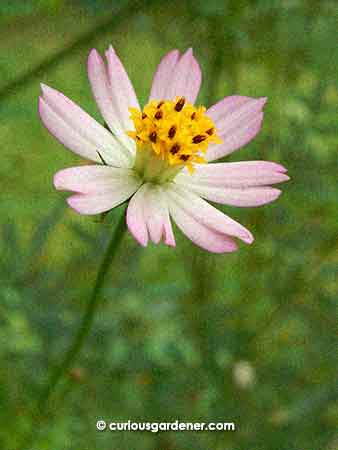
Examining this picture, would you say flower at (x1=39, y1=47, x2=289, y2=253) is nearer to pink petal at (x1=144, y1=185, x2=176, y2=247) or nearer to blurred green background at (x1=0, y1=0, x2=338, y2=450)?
pink petal at (x1=144, y1=185, x2=176, y2=247)

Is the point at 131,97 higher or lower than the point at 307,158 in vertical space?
lower

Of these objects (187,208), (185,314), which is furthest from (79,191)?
(185,314)

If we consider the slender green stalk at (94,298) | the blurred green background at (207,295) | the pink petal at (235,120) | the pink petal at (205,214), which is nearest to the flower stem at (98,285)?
the slender green stalk at (94,298)

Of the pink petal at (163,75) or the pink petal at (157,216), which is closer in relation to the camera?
the pink petal at (157,216)

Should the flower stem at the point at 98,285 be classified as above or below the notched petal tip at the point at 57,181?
below

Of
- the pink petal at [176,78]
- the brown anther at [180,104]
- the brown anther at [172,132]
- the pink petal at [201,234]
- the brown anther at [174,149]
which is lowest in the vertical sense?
the pink petal at [201,234]

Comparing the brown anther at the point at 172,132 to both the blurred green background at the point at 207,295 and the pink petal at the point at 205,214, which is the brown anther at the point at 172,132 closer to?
the pink petal at the point at 205,214

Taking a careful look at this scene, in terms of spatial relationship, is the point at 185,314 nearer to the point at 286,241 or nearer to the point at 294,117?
the point at 286,241
